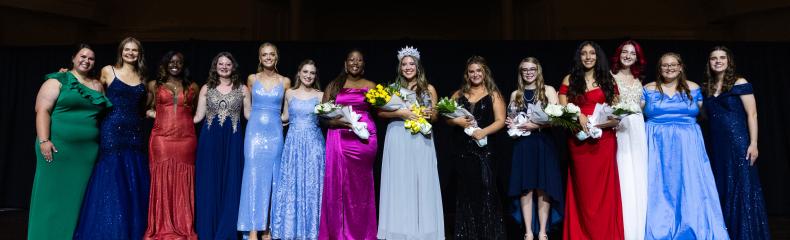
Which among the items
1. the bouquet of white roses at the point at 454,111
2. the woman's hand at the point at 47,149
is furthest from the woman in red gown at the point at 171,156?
the bouquet of white roses at the point at 454,111

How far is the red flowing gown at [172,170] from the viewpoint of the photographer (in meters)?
3.84

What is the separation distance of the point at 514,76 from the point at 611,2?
365 cm

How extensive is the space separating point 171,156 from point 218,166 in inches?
12.7

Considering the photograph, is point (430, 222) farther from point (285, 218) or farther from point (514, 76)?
point (514, 76)

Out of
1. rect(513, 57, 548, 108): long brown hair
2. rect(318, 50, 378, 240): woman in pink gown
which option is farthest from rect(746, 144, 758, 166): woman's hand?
rect(318, 50, 378, 240): woman in pink gown

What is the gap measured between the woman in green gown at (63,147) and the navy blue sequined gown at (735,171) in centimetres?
421

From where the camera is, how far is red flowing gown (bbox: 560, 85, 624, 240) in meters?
A: 3.71

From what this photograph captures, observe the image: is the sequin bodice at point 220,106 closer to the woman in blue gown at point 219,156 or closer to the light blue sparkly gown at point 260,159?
the woman in blue gown at point 219,156

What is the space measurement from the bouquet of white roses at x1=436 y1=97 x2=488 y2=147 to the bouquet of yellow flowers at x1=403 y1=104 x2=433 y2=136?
0.41 ft

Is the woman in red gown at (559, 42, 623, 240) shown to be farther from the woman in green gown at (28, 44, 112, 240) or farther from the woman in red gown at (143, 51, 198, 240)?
the woman in green gown at (28, 44, 112, 240)

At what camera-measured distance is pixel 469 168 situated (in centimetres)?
381

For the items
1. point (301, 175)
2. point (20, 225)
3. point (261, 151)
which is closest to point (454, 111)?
point (301, 175)

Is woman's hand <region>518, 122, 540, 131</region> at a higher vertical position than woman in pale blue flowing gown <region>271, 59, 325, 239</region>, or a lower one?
higher

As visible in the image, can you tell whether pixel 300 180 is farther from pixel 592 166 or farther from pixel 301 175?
pixel 592 166
